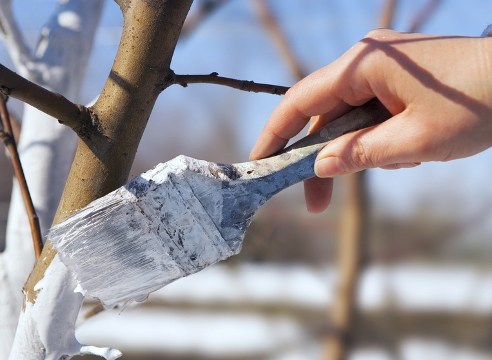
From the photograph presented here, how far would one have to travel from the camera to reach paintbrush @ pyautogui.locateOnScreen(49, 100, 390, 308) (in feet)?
1.01

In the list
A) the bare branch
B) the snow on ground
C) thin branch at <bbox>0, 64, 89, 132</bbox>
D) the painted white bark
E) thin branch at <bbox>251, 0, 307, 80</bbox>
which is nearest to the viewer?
thin branch at <bbox>0, 64, 89, 132</bbox>

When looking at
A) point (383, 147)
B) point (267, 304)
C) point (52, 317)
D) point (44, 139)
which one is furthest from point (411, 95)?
point (267, 304)

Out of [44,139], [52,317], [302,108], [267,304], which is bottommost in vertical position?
[52,317]

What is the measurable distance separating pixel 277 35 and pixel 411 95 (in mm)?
1107

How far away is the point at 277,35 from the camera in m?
1.36

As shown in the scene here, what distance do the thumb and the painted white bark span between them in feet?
1.18

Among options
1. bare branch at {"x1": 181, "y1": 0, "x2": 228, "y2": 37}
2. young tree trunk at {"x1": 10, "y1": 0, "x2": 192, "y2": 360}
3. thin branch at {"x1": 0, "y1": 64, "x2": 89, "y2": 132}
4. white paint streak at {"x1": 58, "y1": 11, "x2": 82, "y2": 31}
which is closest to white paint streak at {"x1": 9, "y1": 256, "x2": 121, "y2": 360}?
young tree trunk at {"x1": 10, "y1": 0, "x2": 192, "y2": 360}

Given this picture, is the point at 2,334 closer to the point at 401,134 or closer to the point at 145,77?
the point at 145,77

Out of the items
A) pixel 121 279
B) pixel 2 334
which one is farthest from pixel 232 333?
pixel 121 279

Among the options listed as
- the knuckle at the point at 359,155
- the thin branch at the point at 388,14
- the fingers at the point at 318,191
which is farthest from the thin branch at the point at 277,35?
the knuckle at the point at 359,155

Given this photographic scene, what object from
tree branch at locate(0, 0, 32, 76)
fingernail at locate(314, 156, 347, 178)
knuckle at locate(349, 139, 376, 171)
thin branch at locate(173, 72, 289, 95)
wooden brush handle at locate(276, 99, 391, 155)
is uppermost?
tree branch at locate(0, 0, 32, 76)

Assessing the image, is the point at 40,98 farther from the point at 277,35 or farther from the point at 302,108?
the point at 277,35

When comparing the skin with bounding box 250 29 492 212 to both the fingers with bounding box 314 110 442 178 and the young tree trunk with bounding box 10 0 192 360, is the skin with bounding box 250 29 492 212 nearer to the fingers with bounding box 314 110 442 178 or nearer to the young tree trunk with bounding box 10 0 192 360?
the fingers with bounding box 314 110 442 178

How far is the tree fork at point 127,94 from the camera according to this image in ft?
1.07
